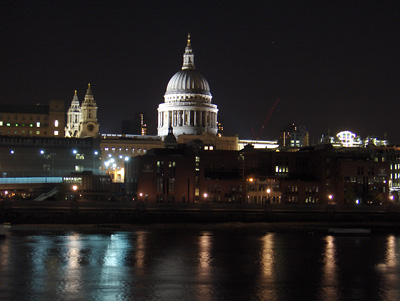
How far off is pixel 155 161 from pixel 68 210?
23.5 m

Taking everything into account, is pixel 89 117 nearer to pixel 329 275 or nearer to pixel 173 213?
pixel 173 213

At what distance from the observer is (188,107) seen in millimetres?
193000

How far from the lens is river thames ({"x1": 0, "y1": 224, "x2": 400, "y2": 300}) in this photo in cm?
4112

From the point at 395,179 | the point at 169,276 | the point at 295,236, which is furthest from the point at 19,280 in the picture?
the point at 395,179

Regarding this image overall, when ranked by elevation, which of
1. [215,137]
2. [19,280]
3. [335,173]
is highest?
[215,137]

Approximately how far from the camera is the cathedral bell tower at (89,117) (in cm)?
17375

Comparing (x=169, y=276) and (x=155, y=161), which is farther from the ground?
(x=155, y=161)

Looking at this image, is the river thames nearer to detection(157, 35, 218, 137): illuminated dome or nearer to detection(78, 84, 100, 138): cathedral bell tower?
detection(78, 84, 100, 138): cathedral bell tower

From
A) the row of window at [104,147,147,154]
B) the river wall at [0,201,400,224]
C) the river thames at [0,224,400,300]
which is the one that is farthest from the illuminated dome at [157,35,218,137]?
the river thames at [0,224,400,300]

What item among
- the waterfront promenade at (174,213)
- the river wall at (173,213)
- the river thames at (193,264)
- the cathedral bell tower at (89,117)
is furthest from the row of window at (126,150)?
the river thames at (193,264)

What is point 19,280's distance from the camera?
4347 centimetres

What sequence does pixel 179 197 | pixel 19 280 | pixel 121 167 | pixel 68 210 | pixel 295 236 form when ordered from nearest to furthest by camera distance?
pixel 19 280 < pixel 295 236 < pixel 68 210 < pixel 179 197 < pixel 121 167

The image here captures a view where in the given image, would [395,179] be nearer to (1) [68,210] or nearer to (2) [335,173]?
(2) [335,173]

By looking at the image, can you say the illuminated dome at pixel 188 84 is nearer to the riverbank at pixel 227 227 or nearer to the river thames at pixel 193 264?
the riverbank at pixel 227 227
